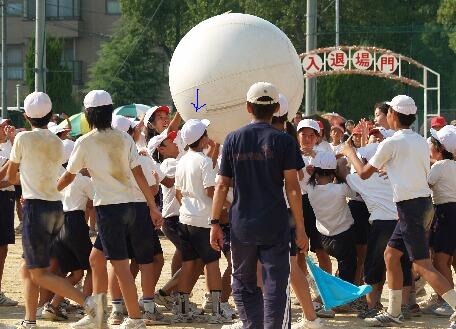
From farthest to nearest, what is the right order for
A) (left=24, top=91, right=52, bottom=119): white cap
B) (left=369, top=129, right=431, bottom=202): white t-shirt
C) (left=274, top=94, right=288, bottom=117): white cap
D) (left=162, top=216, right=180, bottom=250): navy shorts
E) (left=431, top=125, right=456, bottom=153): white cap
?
1. (left=162, top=216, right=180, bottom=250): navy shorts
2. (left=431, top=125, right=456, bottom=153): white cap
3. (left=369, top=129, right=431, bottom=202): white t-shirt
4. (left=24, top=91, right=52, bottom=119): white cap
5. (left=274, top=94, right=288, bottom=117): white cap

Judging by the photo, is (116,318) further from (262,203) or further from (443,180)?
(443,180)

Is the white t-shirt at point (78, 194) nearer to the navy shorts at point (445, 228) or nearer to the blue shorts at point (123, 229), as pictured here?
the blue shorts at point (123, 229)

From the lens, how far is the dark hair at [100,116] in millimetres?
10039

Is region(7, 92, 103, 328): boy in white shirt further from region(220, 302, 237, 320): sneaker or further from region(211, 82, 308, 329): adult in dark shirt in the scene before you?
region(211, 82, 308, 329): adult in dark shirt

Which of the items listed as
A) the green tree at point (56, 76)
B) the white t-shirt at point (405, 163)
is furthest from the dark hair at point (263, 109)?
the green tree at point (56, 76)

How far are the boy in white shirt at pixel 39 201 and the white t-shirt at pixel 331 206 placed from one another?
8.04 feet

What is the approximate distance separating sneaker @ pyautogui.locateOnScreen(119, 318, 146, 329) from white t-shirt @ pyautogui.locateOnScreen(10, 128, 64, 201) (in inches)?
45.7

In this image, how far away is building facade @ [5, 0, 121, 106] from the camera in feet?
220

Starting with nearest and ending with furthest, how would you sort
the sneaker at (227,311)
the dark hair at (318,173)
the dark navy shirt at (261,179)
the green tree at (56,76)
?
the dark navy shirt at (261,179), the sneaker at (227,311), the dark hair at (318,173), the green tree at (56,76)

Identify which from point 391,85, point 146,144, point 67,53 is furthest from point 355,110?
point 146,144

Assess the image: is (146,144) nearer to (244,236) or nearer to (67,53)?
(244,236)

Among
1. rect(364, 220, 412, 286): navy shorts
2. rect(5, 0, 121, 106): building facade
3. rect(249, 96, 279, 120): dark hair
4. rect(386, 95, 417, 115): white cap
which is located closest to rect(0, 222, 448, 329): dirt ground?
rect(364, 220, 412, 286): navy shorts

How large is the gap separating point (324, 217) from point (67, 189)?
2.40m

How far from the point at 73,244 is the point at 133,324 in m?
1.38
